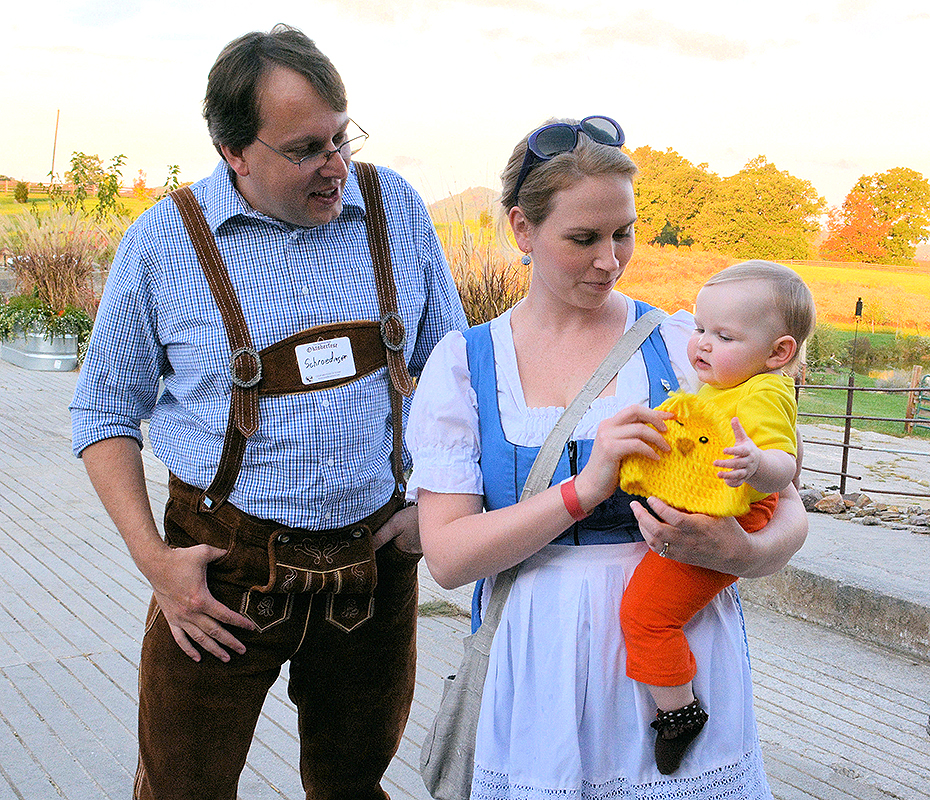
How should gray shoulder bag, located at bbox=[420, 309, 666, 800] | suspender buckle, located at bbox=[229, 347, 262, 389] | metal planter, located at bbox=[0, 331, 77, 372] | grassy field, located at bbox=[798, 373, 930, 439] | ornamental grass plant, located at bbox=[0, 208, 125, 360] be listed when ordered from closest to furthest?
gray shoulder bag, located at bbox=[420, 309, 666, 800]
suspender buckle, located at bbox=[229, 347, 262, 389]
metal planter, located at bbox=[0, 331, 77, 372]
ornamental grass plant, located at bbox=[0, 208, 125, 360]
grassy field, located at bbox=[798, 373, 930, 439]

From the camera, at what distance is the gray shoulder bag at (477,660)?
159 centimetres

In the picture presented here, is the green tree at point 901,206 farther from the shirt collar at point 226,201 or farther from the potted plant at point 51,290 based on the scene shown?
the shirt collar at point 226,201

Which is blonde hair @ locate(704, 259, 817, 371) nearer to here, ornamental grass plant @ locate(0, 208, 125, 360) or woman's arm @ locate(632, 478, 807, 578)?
woman's arm @ locate(632, 478, 807, 578)

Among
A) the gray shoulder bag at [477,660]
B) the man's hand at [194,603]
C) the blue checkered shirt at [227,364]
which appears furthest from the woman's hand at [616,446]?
the man's hand at [194,603]

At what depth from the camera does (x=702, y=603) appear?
1574 mm

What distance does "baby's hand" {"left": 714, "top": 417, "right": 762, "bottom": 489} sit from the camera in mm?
1388

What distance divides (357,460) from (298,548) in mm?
217

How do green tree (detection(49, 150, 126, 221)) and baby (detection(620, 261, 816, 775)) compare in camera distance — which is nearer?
baby (detection(620, 261, 816, 775))

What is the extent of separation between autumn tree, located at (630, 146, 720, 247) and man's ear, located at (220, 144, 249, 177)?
700 inches

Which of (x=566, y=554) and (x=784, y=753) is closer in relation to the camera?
(x=566, y=554)

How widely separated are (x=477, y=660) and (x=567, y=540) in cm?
25

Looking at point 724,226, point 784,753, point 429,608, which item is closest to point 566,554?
point 784,753

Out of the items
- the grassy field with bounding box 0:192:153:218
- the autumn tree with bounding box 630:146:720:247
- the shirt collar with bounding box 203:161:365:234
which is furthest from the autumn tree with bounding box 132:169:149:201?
the shirt collar with bounding box 203:161:365:234

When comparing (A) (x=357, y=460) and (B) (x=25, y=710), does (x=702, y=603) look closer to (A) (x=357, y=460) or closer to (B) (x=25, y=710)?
(A) (x=357, y=460)
